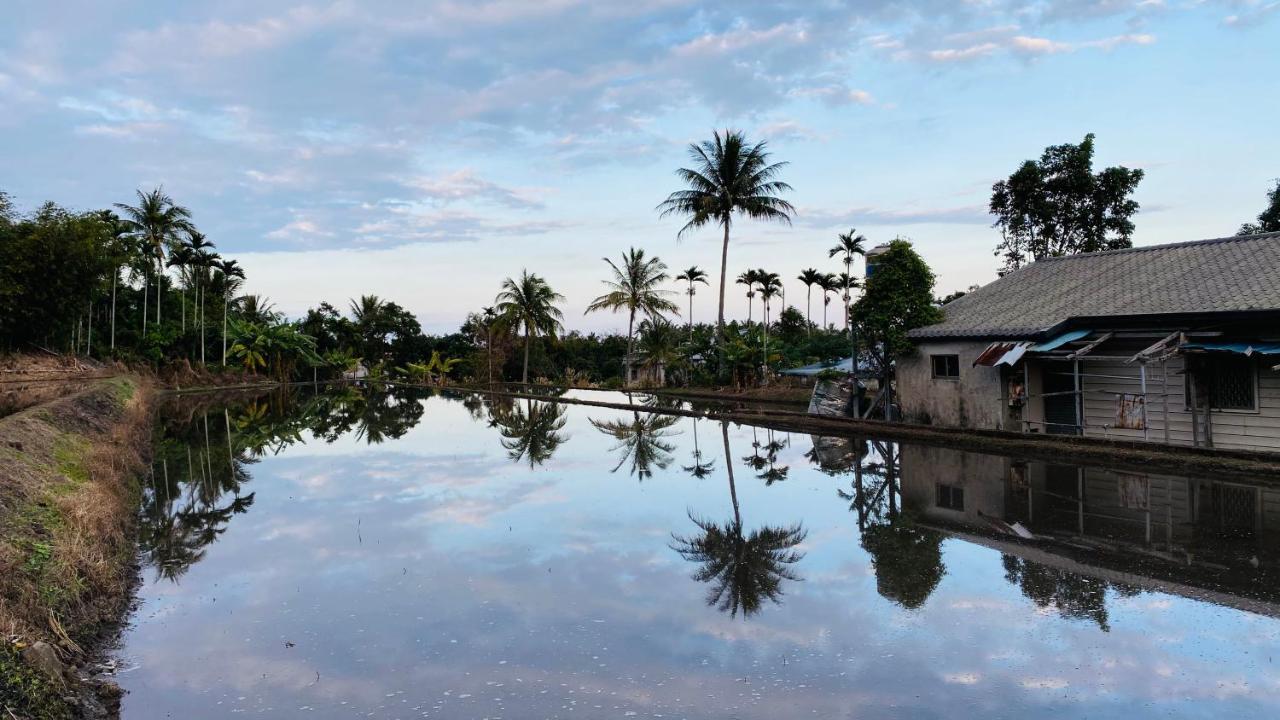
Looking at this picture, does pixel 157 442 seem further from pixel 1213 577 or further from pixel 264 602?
pixel 1213 577

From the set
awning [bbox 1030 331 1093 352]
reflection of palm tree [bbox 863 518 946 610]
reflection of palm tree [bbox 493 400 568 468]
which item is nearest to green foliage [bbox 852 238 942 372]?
awning [bbox 1030 331 1093 352]

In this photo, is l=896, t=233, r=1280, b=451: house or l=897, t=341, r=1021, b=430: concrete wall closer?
l=896, t=233, r=1280, b=451: house

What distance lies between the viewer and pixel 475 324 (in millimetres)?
53938

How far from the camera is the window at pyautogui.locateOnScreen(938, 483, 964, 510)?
1065 centimetres

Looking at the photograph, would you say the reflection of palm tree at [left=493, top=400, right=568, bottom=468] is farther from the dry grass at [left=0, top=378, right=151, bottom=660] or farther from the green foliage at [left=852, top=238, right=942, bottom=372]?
the green foliage at [left=852, top=238, right=942, bottom=372]

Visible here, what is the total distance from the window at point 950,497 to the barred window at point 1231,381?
6.12 m

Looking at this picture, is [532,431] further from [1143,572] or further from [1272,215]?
[1272,215]

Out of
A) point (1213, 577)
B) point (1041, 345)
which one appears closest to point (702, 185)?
point (1041, 345)

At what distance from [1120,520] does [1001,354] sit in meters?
6.99

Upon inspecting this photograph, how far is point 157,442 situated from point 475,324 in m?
35.3

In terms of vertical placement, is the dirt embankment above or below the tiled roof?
below

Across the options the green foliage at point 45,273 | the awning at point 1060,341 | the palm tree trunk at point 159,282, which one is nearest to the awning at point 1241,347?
the awning at point 1060,341

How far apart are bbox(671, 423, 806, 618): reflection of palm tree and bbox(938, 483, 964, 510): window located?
2.50 meters

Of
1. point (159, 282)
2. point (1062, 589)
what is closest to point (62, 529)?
point (1062, 589)
